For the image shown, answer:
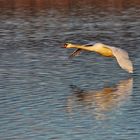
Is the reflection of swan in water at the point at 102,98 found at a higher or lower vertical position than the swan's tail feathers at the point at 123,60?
lower

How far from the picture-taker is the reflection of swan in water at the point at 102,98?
1527 cm

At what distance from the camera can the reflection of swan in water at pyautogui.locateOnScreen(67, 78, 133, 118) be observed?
50.1 ft

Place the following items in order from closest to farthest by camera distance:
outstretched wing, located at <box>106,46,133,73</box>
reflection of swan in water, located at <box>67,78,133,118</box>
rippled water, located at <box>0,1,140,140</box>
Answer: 1. rippled water, located at <box>0,1,140,140</box>
2. reflection of swan in water, located at <box>67,78,133,118</box>
3. outstretched wing, located at <box>106,46,133,73</box>

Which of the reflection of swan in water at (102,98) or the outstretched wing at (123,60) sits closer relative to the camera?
the reflection of swan in water at (102,98)

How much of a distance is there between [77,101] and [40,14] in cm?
2099

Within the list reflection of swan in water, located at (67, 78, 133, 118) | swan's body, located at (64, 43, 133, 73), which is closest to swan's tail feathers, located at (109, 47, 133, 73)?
swan's body, located at (64, 43, 133, 73)

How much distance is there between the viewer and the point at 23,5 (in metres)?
40.9

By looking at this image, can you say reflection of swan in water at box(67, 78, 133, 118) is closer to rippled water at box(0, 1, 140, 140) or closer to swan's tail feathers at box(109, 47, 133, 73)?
rippled water at box(0, 1, 140, 140)

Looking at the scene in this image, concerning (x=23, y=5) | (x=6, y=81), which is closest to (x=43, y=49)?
(x=6, y=81)

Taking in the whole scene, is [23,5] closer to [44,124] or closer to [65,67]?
[65,67]

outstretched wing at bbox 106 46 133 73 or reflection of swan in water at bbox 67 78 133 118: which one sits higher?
outstretched wing at bbox 106 46 133 73

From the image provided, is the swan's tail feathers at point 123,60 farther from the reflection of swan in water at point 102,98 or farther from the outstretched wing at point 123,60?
the reflection of swan in water at point 102,98

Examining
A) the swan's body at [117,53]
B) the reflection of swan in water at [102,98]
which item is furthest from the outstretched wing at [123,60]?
the reflection of swan in water at [102,98]

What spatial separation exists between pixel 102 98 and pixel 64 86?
1611mm
